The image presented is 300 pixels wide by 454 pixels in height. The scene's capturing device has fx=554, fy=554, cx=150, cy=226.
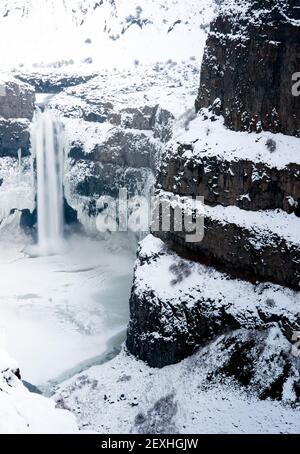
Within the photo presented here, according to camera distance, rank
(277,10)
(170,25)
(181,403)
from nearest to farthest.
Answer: (181,403), (277,10), (170,25)

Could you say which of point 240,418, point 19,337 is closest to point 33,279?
point 19,337

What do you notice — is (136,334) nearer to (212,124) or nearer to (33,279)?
(212,124)

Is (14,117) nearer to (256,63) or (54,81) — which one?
(54,81)

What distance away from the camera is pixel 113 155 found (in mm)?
76688

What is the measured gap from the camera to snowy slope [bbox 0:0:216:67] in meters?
106

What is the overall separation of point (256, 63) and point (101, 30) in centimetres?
7599

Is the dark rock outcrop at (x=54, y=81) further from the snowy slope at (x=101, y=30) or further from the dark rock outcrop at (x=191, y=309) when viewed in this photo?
the dark rock outcrop at (x=191, y=309)

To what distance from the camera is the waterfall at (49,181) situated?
80.0 m

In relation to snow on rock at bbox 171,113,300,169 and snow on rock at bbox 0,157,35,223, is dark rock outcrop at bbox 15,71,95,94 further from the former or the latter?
snow on rock at bbox 171,113,300,169

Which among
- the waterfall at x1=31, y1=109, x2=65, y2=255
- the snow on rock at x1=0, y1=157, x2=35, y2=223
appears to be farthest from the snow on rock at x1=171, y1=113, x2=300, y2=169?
the snow on rock at x1=0, y1=157, x2=35, y2=223

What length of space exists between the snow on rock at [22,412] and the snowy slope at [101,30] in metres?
90.8

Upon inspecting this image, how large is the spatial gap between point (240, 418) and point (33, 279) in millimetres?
39340

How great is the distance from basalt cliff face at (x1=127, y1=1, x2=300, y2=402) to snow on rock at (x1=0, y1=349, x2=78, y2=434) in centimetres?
2268

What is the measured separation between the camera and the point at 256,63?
4459 cm
